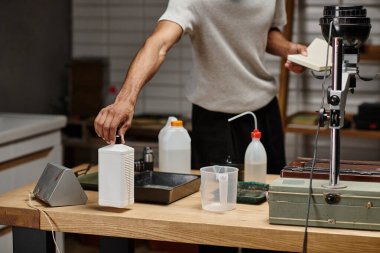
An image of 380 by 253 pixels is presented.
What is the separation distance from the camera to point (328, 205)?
210 centimetres

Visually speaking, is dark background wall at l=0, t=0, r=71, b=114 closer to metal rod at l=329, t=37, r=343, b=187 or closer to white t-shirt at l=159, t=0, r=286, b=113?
white t-shirt at l=159, t=0, r=286, b=113

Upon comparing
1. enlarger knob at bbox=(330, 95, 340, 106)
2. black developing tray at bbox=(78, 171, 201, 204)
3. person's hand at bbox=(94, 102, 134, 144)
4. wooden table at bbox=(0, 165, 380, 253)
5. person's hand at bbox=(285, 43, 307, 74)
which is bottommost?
wooden table at bbox=(0, 165, 380, 253)

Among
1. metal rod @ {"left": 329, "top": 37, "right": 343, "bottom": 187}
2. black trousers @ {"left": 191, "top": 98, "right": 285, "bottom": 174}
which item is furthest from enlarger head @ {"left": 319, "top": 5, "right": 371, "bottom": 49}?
black trousers @ {"left": 191, "top": 98, "right": 285, "bottom": 174}

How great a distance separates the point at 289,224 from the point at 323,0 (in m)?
2.86

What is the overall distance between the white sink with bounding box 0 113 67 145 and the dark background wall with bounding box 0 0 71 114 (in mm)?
614

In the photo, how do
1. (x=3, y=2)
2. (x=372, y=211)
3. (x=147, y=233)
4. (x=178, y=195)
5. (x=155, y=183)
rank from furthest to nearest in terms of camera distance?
1. (x=3, y=2)
2. (x=155, y=183)
3. (x=178, y=195)
4. (x=147, y=233)
5. (x=372, y=211)

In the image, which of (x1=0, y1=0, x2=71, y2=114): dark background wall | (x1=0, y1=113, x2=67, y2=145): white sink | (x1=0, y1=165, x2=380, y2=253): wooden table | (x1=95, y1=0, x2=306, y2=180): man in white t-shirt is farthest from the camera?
(x1=0, y1=0, x2=71, y2=114): dark background wall

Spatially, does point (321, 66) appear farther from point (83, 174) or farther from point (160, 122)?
point (160, 122)

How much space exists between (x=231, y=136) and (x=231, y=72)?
282 mm

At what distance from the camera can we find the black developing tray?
94.3 inches

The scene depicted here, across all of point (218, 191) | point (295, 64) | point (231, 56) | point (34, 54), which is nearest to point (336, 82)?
point (218, 191)

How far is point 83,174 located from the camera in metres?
2.82

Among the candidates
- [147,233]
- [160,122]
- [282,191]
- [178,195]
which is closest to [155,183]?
[178,195]

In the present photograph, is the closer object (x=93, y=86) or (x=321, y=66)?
(x=321, y=66)
